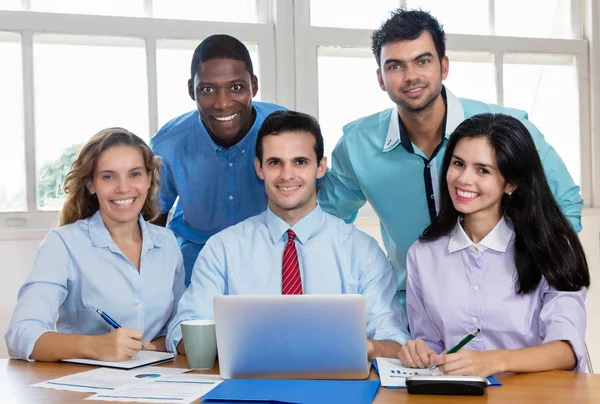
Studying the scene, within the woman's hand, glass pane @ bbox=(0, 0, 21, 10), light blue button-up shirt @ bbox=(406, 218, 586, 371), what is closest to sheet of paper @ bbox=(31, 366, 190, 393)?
the woman's hand

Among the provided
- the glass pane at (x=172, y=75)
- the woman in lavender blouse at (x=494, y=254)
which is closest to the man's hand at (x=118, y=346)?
the woman in lavender blouse at (x=494, y=254)

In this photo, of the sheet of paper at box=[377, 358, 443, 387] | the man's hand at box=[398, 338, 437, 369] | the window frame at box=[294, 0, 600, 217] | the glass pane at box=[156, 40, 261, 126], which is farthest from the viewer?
the window frame at box=[294, 0, 600, 217]

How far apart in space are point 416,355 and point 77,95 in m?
2.10

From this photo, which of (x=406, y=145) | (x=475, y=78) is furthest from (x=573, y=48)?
(x=406, y=145)

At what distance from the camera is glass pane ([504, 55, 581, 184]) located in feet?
11.1

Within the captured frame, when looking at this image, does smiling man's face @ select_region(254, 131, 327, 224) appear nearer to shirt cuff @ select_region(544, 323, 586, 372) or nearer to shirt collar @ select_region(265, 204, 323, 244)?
shirt collar @ select_region(265, 204, 323, 244)

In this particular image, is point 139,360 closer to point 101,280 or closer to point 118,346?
point 118,346

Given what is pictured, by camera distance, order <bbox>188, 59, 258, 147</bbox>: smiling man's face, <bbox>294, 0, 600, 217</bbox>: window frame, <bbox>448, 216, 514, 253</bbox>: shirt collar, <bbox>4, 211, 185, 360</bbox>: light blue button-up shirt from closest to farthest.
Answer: <bbox>448, 216, 514, 253</bbox>: shirt collar → <bbox>4, 211, 185, 360</bbox>: light blue button-up shirt → <bbox>188, 59, 258, 147</bbox>: smiling man's face → <bbox>294, 0, 600, 217</bbox>: window frame

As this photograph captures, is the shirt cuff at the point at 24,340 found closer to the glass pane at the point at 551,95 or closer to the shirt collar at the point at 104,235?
the shirt collar at the point at 104,235

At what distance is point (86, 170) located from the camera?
2.08 m

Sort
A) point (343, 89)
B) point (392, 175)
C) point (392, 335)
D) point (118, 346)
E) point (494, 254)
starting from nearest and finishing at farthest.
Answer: point (118, 346)
point (392, 335)
point (494, 254)
point (392, 175)
point (343, 89)

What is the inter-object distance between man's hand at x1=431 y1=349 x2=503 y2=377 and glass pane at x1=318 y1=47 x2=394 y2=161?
1875 millimetres

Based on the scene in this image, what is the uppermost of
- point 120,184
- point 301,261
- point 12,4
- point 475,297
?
point 12,4

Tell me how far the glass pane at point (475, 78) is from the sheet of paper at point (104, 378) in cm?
233
